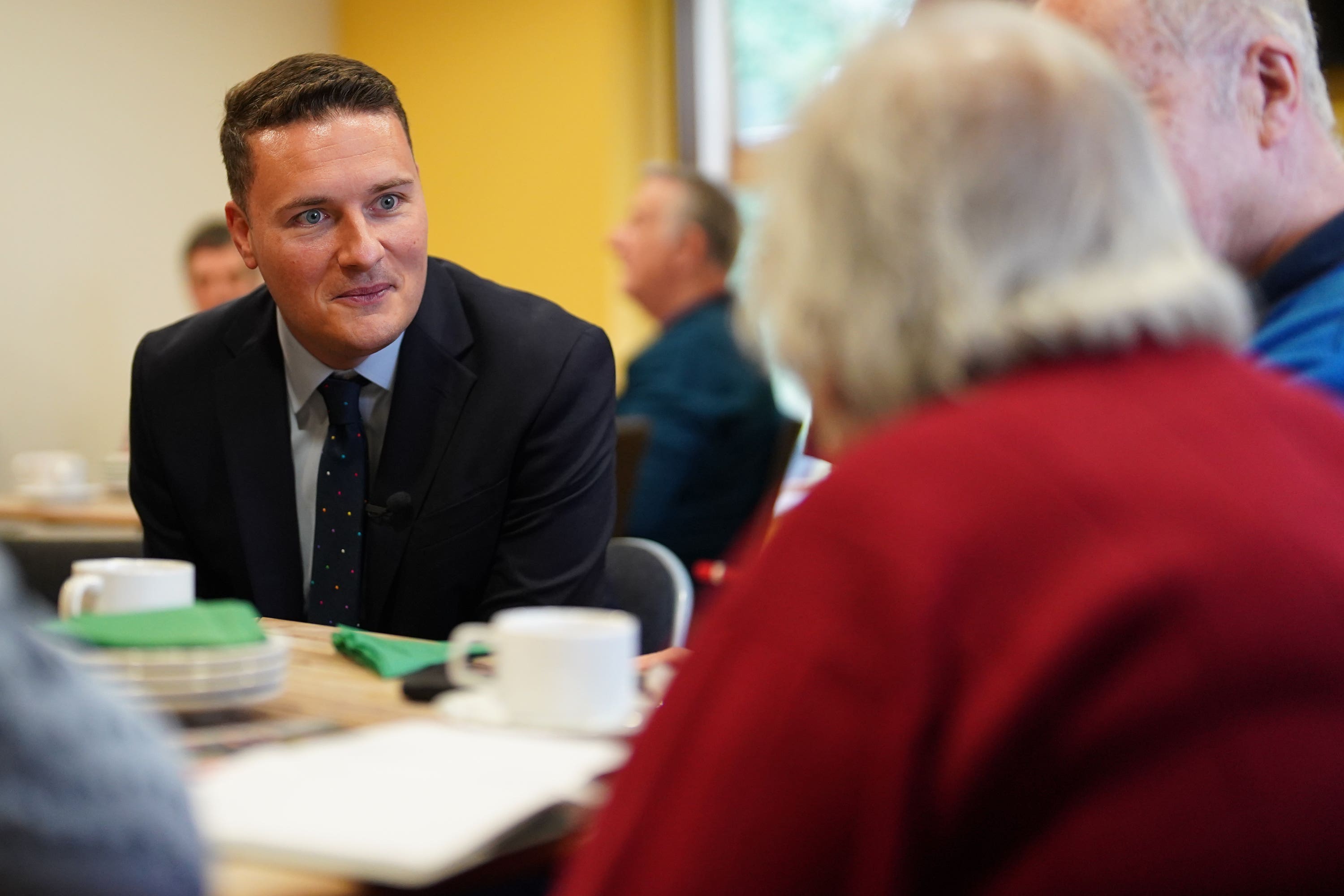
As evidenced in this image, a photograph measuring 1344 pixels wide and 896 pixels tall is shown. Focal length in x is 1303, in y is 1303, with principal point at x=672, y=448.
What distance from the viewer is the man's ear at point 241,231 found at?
1945 millimetres

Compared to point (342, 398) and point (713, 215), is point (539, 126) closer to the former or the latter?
point (713, 215)

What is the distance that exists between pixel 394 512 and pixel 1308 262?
117 centimetres

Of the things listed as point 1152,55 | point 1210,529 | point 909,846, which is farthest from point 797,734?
point 1152,55

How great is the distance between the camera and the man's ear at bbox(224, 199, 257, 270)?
1.95 metres

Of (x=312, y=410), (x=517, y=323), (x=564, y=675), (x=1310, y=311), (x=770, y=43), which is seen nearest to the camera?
(x=564, y=675)

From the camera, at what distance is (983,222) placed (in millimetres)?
685

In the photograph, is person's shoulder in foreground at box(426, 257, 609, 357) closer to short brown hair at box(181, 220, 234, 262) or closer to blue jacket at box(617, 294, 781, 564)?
blue jacket at box(617, 294, 781, 564)

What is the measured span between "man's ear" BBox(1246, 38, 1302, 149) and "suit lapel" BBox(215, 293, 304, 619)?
1322 mm

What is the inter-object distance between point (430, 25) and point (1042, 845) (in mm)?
5183

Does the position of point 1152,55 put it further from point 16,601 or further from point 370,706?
point 16,601

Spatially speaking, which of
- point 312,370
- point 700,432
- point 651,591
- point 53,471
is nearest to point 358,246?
point 312,370

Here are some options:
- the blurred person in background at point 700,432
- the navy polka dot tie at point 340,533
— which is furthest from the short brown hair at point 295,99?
the blurred person in background at point 700,432

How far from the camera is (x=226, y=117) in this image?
1892 mm

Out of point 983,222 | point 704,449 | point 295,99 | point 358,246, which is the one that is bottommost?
point 704,449
